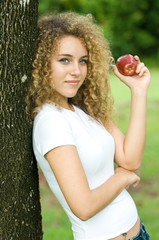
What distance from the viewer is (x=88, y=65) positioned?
261 centimetres

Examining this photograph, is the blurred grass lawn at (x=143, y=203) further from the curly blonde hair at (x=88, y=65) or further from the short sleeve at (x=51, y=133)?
the short sleeve at (x=51, y=133)

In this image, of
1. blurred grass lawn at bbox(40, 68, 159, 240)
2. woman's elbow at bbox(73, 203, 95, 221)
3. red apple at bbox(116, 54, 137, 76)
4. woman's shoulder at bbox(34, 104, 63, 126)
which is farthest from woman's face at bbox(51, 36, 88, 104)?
blurred grass lawn at bbox(40, 68, 159, 240)

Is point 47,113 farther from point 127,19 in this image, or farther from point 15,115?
point 127,19

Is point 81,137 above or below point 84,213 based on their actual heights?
above

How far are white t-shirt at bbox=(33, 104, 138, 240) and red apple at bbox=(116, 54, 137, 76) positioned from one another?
49cm

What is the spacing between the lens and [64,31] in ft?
7.84

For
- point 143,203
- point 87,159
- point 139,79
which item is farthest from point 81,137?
point 143,203

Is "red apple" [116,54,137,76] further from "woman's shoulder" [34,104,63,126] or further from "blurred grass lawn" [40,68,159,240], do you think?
"blurred grass lawn" [40,68,159,240]

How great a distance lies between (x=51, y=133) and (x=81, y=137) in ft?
0.63

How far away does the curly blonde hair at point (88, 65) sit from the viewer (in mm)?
2324

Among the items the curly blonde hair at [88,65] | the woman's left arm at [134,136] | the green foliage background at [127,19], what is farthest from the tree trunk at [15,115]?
the green foliage background at [127,19]

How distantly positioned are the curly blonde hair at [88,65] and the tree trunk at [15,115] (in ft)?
0.22

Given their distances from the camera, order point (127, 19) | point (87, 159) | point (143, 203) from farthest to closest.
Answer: point (127, 19) → point (143, 203) → point (87, 159)

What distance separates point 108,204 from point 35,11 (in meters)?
1.04
